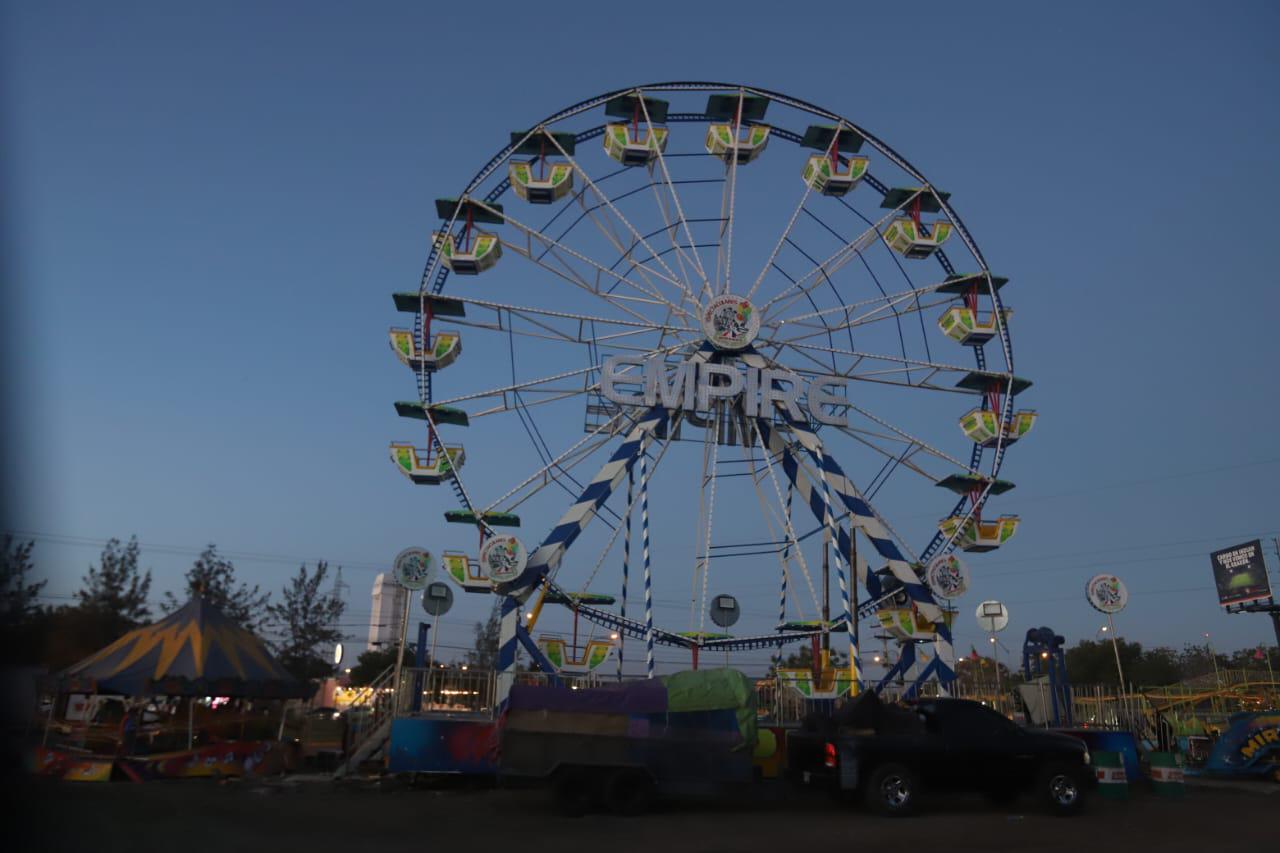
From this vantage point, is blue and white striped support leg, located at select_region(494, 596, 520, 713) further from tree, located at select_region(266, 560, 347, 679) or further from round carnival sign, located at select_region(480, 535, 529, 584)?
tree, located at select_region(266, 560, 347, 679)

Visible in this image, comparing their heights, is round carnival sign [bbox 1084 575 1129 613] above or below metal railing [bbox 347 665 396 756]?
above

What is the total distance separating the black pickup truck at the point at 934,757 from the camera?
11992mm

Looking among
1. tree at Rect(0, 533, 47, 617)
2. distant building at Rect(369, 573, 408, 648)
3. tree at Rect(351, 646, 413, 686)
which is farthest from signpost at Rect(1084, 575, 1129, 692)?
distant building at Rect(369, 573, 408, 648)

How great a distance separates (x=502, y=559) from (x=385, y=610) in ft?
260

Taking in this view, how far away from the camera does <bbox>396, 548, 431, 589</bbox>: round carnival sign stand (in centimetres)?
1645

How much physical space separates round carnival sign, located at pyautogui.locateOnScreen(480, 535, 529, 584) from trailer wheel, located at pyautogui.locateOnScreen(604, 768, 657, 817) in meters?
8.62

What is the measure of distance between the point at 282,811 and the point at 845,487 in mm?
15309

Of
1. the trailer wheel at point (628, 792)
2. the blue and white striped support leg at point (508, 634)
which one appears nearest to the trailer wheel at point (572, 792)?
the trailer wheel at point (628, 792)

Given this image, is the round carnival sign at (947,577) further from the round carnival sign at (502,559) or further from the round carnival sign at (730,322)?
the round carnival sign at (502,559)

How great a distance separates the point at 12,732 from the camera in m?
4.20

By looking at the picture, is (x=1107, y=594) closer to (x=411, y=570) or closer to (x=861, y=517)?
(x=861, y=517)

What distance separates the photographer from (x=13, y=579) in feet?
12.9

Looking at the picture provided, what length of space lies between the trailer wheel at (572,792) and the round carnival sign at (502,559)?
8491mm

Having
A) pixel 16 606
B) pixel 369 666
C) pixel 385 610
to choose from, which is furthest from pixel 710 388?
pixel 385 610
